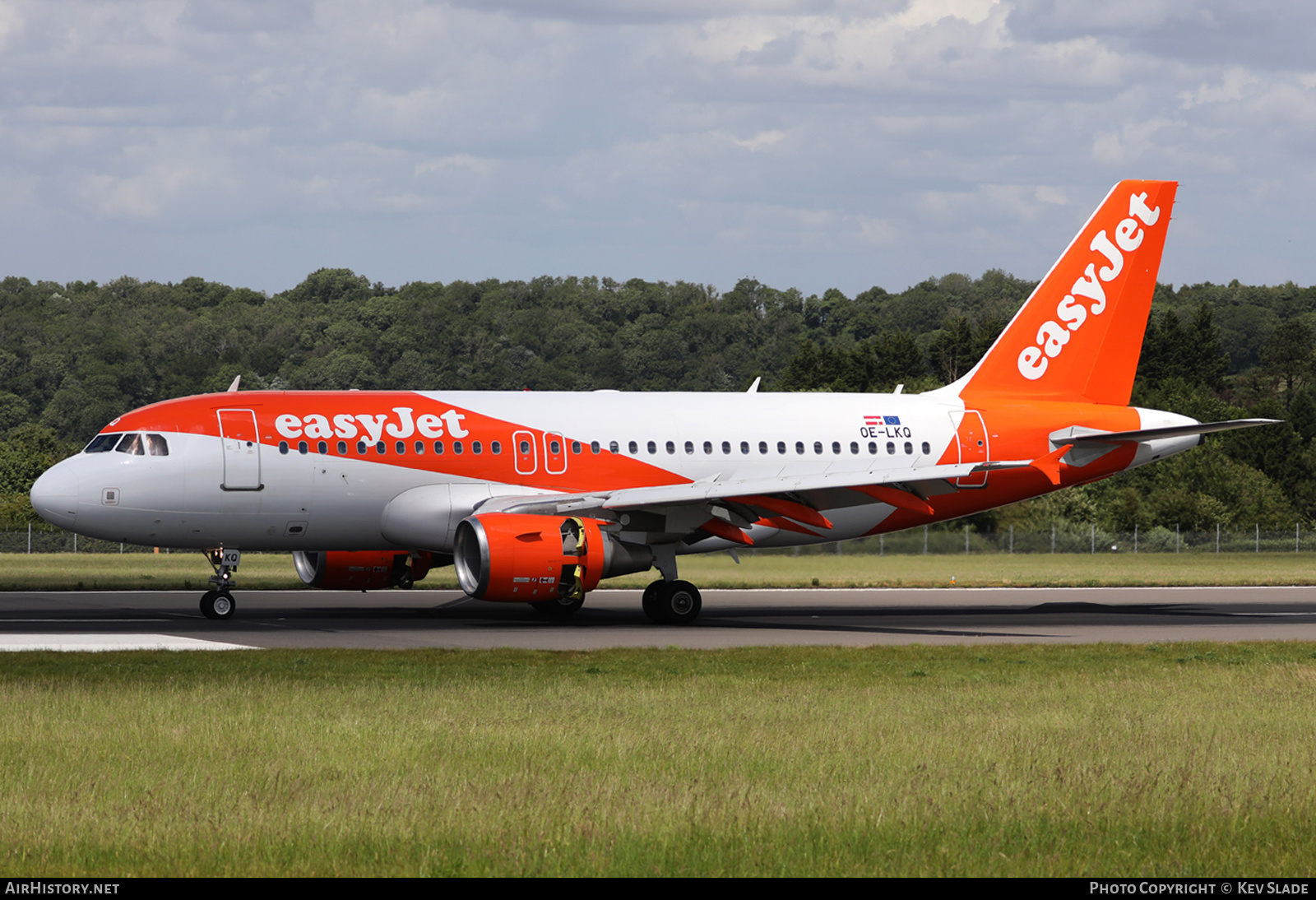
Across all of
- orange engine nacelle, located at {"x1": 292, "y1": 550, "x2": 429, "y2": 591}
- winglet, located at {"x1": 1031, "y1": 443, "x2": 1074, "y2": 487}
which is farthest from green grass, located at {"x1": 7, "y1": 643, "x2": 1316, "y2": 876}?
winglet, located at {"x1": 1031, "y1": 443, "x2": 1074, "y2": 487}

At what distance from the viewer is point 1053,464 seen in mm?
31953

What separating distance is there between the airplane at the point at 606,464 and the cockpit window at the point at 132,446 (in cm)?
15

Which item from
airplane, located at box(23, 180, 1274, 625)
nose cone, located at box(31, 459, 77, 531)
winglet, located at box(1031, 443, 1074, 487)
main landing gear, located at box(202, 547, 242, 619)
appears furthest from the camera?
winglet, located at box(1031, 443, 1074, 487)

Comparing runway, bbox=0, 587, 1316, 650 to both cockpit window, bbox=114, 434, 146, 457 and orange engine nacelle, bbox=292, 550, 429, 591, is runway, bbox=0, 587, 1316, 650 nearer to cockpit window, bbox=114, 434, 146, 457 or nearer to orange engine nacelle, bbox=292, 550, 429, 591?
orange engine nacelle, bbox=292, 550, 429, 591

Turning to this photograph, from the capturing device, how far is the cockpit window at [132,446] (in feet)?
88.5

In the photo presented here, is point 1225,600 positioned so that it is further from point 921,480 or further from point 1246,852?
point 1246,852

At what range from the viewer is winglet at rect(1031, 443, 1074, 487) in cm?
3152

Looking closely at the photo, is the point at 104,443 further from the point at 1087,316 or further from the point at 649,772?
the point at 1087,316

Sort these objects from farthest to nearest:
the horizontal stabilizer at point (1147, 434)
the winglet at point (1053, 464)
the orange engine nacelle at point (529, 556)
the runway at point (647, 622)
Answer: the winglet at point (1053, 464) < the horizontal stabilizer at point (1147, 434) < the orange engine nacelle at point (529, 556) < the runway at point (647, 622)

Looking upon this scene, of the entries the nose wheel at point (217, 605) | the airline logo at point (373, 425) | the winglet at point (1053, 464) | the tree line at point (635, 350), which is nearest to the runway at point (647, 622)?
the nose wheel at point (217, 605)

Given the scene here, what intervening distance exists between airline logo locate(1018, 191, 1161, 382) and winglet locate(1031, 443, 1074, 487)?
1844 mm

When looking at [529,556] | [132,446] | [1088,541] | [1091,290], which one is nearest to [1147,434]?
[1091,290]

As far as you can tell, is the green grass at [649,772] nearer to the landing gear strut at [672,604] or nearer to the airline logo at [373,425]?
the landing gear strut at [672,604]

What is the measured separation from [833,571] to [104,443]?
786 inches
